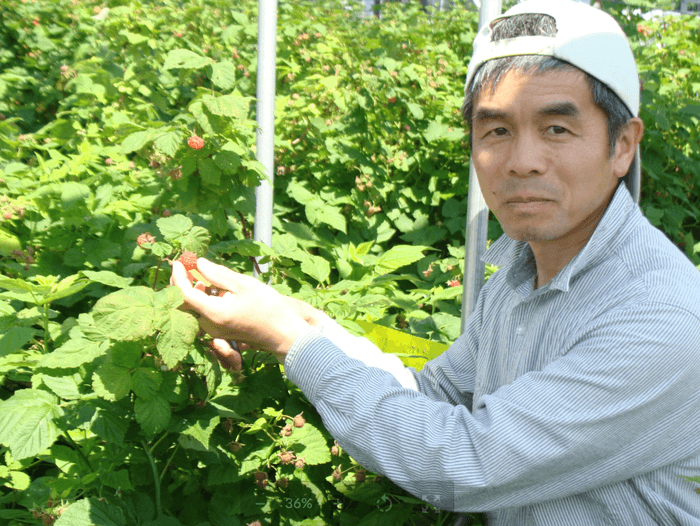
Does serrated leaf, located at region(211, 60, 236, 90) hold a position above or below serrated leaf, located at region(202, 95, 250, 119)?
above

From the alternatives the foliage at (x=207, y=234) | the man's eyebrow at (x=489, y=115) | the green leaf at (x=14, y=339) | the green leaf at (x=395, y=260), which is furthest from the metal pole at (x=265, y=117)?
the man's eyebrow at (x=489, y=115)

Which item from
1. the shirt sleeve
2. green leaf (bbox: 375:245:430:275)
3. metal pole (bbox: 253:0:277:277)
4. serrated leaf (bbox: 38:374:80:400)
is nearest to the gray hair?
the shirt sleeve

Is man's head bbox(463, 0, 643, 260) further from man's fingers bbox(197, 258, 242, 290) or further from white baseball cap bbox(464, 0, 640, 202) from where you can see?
man's fingers bbox(197, 258, 242, 290)

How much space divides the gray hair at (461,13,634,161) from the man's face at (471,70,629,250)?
0.04 feet

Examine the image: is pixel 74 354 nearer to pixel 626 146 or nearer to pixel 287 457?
pixel 287 457

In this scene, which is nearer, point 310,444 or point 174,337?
point 174,337

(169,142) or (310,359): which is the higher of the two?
(169,142)

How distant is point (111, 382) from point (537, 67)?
106 centimetres

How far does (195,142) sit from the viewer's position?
5.61ft

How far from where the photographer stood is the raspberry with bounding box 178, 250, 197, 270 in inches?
53.6

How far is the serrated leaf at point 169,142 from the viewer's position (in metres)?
1.72

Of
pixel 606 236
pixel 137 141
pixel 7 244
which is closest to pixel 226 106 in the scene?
pixel 137 141

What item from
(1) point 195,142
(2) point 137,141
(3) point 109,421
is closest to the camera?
(3) point 109,421

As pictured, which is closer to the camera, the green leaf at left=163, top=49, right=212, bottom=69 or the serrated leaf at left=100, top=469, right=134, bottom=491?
the serrated leaf at left=100, top=469, right=134, bottom=491
